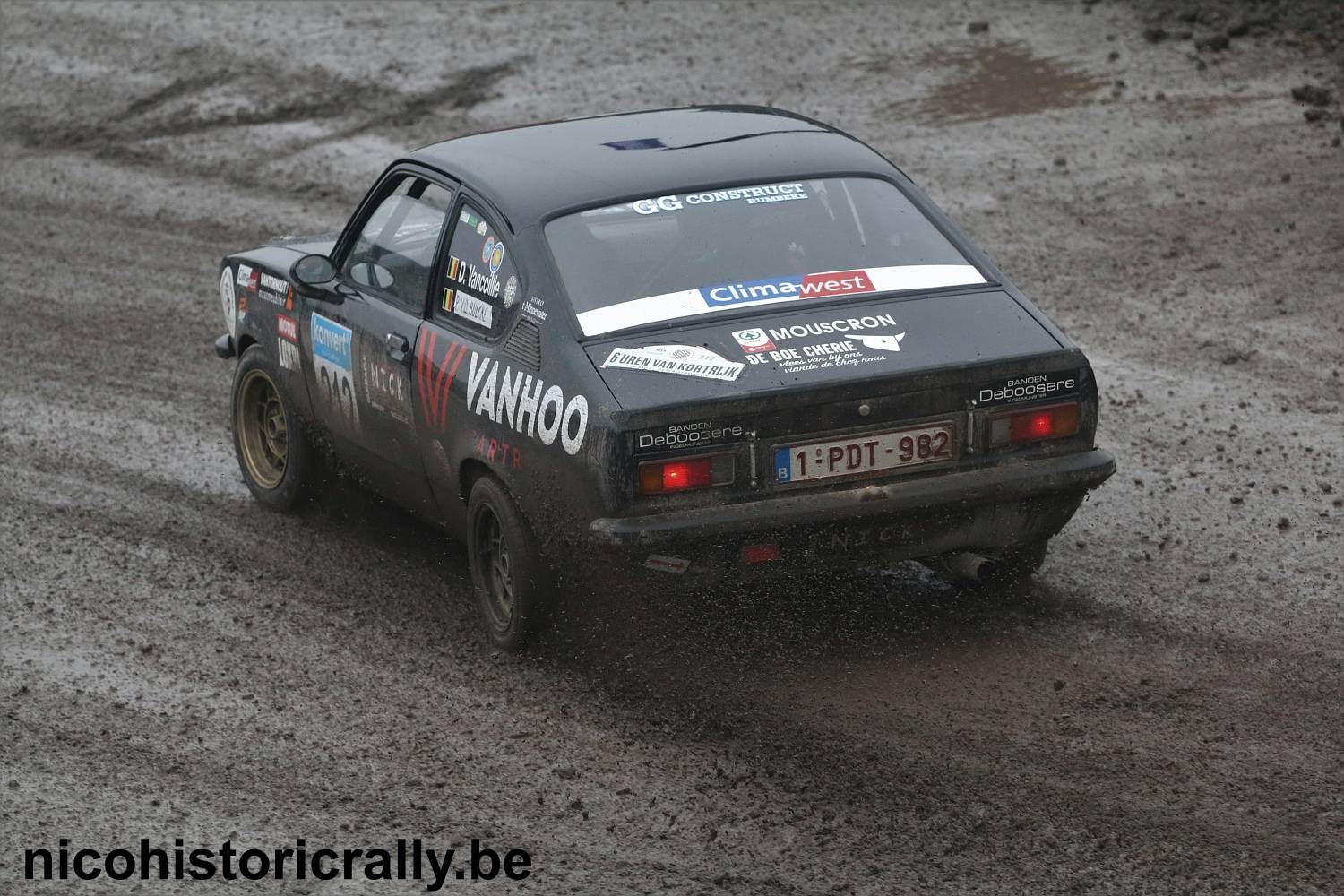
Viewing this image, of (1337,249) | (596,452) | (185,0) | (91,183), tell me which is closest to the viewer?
(596,452)

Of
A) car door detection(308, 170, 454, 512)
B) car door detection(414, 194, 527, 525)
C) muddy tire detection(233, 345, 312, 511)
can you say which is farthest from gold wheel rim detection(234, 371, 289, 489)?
car door detection(414, 194, 527, 525)

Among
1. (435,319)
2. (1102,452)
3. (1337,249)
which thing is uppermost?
(435,319)

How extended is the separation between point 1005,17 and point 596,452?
11.8 metres

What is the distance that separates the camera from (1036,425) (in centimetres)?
561

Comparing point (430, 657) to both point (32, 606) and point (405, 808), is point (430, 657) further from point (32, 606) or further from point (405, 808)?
point (32, 606)

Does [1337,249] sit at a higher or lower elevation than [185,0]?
lower

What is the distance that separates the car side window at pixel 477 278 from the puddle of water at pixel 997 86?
8066mm

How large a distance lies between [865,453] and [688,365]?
0.61m

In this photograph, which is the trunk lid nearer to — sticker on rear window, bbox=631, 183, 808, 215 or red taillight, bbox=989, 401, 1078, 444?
red taillight, bbox=989, 401, 1078, 444

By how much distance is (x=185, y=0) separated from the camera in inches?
715

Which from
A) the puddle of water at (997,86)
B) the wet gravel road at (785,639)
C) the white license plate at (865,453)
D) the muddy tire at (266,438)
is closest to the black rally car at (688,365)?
the white license plate at (865,453)

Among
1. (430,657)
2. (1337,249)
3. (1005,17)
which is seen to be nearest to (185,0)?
(1005,17)

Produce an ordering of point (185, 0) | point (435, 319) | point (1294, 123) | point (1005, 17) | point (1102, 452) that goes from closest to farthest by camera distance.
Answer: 1. point (1102, 452)
2. point (435, 319)
3. point (1294, 123)
4. point (1005, 17)
5. point (185, 0)

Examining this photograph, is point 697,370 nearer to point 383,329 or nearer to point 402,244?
point 383,329
